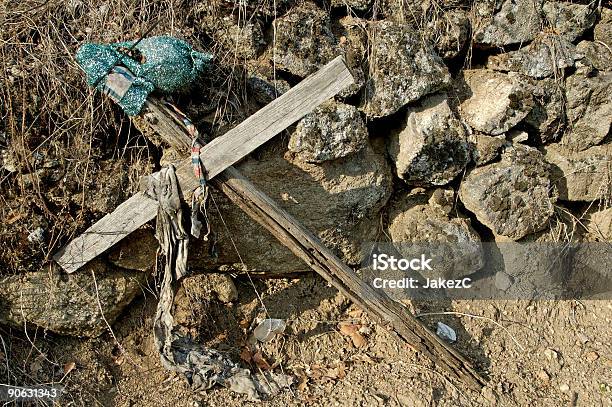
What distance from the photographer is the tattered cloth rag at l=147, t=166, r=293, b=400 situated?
3.12 m

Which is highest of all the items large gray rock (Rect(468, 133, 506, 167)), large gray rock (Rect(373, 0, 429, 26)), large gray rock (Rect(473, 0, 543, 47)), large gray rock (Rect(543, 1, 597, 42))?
large gray rock (Rect(373, 0, 429, 26))

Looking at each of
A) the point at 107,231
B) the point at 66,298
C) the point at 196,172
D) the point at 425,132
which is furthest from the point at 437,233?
the point at 66,298

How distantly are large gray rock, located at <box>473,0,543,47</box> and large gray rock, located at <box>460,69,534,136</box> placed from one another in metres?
0.24

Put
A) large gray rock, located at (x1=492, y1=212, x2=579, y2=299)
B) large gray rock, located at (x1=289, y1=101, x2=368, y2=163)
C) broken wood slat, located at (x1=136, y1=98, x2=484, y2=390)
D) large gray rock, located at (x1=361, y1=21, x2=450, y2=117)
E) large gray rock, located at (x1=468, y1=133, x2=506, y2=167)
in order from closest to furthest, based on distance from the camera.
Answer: broken wood slat, located at (x1=136, y1=98, x2=484, y2=390) → large gray rock, located at (x1=289, y1=101, x2=368, y2=163) → large gray rock, located at (x1=361, y1=21, x2=450, y2=117) → large gray rock, located at (x1=468, y1=133, x2=506, y2=167) → large gray rock, located at (x1=492, y1=212, x2=579, y2=299)

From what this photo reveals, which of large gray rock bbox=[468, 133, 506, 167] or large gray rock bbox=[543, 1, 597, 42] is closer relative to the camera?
large gray rock bbox=[468, 133, 506, 167]

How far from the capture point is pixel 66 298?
11.0ft

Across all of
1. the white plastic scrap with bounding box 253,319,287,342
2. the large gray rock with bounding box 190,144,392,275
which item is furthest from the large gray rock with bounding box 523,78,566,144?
the white plastic scrap with bounding box 253,319,287,342

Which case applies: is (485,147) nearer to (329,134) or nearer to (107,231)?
(329,134)

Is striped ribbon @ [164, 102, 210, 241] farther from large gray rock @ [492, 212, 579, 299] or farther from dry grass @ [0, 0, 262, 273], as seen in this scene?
large gray rock @ [492, 212, 579, 299]

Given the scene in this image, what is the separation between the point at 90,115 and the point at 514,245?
278 centimetres

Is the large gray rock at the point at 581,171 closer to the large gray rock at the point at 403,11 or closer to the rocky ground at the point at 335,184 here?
the rocky ground at the point at 335,184

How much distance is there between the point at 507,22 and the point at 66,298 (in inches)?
125

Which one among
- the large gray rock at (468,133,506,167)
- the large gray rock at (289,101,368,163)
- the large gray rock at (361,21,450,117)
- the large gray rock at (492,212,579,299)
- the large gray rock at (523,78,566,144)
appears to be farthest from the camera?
the large gray rock at (492,212,579,299)

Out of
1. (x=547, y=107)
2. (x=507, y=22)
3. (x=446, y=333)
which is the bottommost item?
(x=446, y=333)
